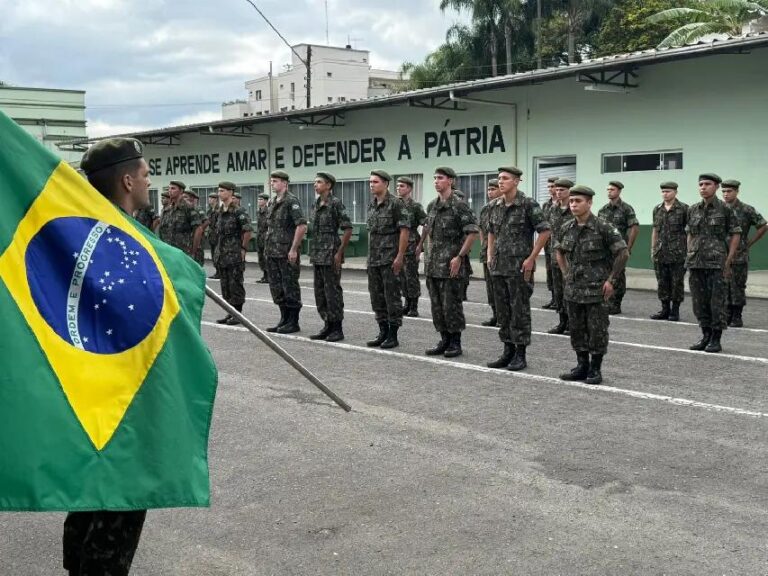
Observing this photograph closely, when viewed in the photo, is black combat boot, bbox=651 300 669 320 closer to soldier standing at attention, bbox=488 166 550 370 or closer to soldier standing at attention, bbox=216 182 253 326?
soldier standing at attention, bbox=488 166 550 370

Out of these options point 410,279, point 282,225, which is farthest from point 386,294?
point 410,279

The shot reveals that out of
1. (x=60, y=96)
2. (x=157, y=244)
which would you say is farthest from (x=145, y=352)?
(x=60, y=96)

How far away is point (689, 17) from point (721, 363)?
86.9 ft

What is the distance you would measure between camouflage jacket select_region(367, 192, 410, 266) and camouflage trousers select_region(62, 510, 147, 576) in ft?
23.9

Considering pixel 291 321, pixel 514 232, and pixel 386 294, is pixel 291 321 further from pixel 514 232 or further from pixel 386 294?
pixel 514 232

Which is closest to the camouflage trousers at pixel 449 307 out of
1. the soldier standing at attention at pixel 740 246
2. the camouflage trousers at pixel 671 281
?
the soldier standing at attention at pixel 740 246

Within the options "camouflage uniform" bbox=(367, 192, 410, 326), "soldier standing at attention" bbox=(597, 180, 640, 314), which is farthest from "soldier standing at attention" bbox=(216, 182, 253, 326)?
"soldier standing at attention" bbox=(597, 180, 640, 314)

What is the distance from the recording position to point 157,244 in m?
3.01

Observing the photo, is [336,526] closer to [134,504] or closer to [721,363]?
[134,504]

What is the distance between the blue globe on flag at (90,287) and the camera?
9.13 ft

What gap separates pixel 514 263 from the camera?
862cm

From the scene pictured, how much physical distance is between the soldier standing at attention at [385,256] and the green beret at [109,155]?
21.9ft

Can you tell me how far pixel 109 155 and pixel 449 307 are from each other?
251 inches

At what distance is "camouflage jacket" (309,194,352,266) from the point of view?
10.6 metres
